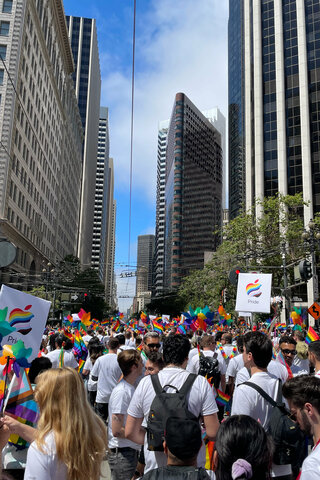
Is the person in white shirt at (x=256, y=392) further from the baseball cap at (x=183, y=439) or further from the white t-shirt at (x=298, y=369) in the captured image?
the white t-shirt at (x=298, y=369)

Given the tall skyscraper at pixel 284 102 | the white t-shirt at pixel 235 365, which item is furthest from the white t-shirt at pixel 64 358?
the tall skyscraper at pixel 284 102

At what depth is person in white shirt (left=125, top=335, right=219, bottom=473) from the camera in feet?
11.4

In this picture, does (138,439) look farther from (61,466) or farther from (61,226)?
(61,226)

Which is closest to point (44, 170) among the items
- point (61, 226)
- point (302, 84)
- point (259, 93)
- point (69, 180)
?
point (61, 226)

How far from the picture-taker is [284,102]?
192ft

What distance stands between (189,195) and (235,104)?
54.8 m

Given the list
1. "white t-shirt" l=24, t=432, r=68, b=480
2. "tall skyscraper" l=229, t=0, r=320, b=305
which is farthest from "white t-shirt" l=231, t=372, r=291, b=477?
"tall skyscraper" l=229, t=0, r=320, b=305

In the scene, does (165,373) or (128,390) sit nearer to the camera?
(165,373)

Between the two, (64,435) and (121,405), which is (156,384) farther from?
(64,435)

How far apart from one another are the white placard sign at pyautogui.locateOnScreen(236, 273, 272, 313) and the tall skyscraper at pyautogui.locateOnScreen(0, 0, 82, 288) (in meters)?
18.6

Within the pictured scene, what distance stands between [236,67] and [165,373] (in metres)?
112

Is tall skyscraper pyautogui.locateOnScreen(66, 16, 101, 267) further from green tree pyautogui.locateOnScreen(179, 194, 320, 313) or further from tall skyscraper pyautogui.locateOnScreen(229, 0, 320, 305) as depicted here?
green tree pyautogui.locateOnScreen(179, 194, 320, 313)

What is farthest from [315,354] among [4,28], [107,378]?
[4,28]

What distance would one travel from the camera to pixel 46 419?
8.25 feet
